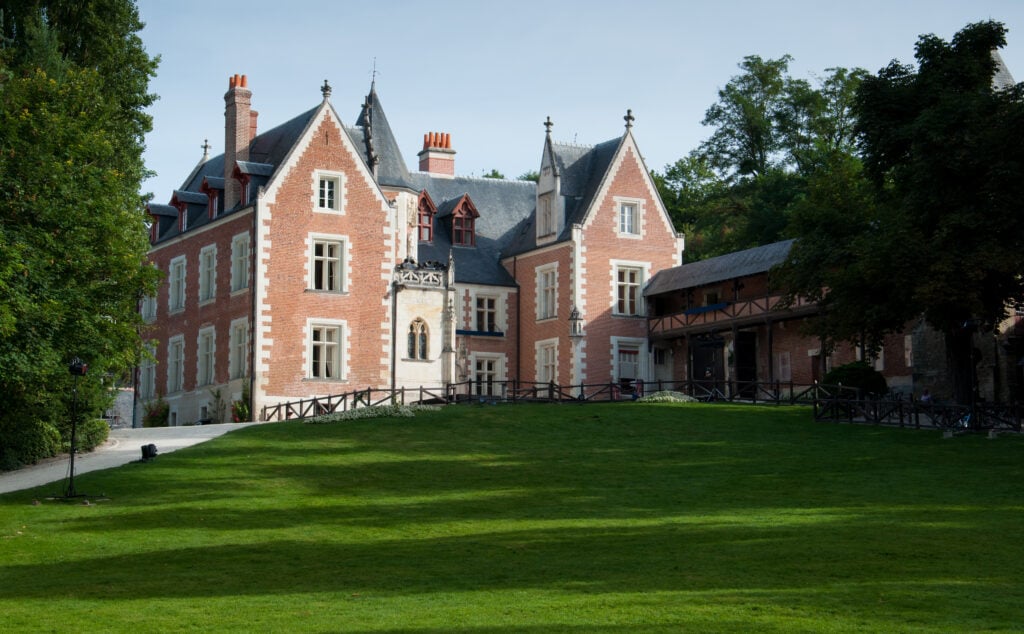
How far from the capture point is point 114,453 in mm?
33812

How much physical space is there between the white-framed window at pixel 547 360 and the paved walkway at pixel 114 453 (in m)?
18.5

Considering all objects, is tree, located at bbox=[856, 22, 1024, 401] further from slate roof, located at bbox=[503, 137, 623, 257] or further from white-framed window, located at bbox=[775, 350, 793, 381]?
slate roof, located at bbox=[503, 137, 623, 257]

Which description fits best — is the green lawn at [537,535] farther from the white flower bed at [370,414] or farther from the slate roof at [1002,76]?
the slate roof at [1002,76]

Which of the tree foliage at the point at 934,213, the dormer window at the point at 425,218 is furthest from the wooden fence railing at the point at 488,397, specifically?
the dormer window at the point at 425,218

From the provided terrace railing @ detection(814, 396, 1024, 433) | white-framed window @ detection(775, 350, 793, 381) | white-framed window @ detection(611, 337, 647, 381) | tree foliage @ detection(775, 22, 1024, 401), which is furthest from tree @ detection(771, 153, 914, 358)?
white-framed window @ detection(611, 337, 647, 381)

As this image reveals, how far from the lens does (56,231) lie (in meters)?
30.0

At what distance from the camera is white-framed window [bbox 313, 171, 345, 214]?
4809cm

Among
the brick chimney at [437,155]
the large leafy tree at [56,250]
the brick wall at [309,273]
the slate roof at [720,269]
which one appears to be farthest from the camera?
the brick chimney at [437,155]

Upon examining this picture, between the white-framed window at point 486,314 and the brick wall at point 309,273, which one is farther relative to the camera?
the white-framed window at point 486,314

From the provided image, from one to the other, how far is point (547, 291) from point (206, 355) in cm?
1371

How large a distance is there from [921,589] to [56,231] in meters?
20.0

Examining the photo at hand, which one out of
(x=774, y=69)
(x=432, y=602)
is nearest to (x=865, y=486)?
(x=432, y=602)

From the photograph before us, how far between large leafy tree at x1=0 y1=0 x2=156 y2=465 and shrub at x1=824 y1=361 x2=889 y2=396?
20.3 metres

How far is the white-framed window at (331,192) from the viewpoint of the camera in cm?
4809
